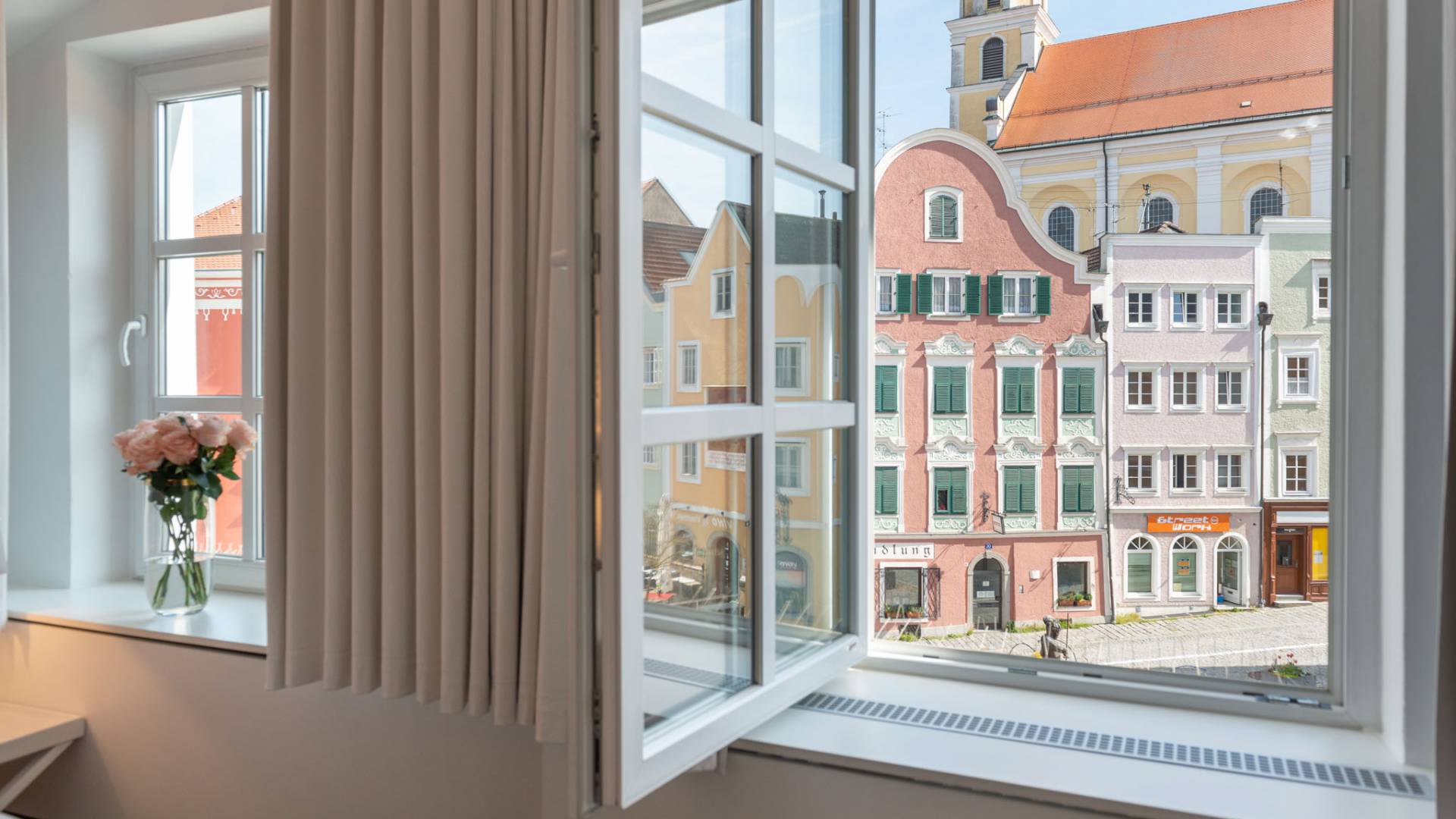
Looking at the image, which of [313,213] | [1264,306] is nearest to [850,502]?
[1264,306]

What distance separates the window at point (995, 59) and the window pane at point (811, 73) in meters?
0.28

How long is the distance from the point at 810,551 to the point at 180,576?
1475 mm

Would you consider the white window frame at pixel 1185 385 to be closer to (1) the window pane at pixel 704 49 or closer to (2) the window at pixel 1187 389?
(2) the window at pixel 1187 389

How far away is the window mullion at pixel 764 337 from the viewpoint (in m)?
1.38

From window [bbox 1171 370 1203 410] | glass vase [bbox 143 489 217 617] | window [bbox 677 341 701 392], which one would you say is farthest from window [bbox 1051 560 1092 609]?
glass vase [bbox 143 489 217 617]

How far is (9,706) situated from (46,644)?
0.20 meters

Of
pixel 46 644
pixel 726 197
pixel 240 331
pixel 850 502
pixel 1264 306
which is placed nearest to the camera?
pixel 726 197

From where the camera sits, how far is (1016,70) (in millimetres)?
1738

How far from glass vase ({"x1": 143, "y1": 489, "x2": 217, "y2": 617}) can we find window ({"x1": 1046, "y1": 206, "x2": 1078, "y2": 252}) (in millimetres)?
1894

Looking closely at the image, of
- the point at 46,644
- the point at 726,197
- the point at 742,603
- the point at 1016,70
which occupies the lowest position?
the point at 46,644

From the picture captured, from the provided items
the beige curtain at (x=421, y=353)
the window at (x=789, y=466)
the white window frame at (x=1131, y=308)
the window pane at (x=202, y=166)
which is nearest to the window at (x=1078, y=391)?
the white window frame at (x=1131, y=308)

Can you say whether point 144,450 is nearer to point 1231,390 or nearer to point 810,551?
point 810,551

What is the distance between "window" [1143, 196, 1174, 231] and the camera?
1.66 m

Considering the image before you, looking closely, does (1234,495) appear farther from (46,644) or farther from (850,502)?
(46,644)
